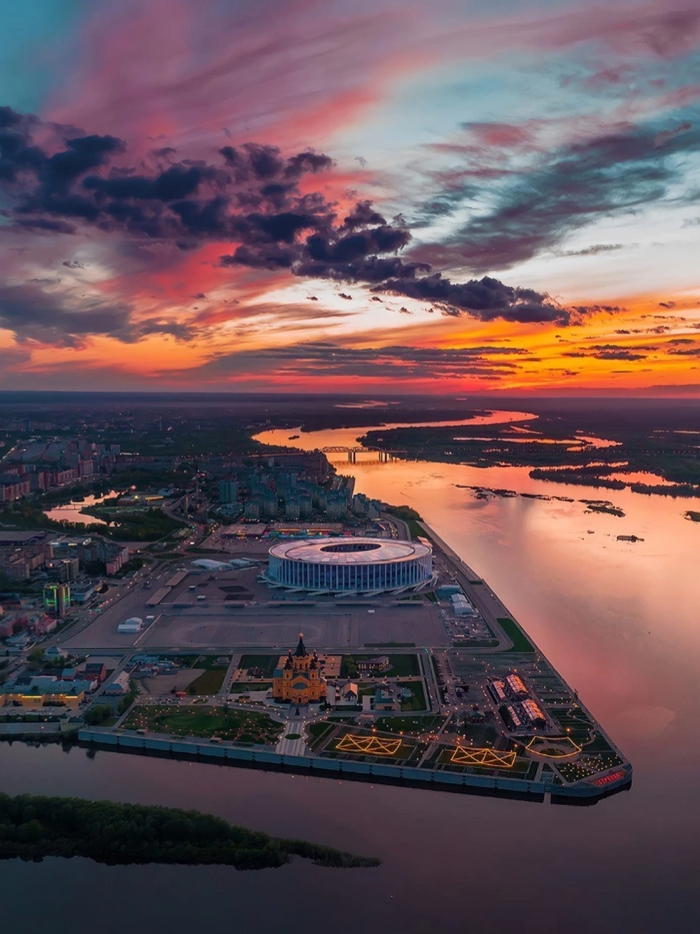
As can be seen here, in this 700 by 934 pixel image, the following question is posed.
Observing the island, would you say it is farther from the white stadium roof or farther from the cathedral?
the white stadium roof

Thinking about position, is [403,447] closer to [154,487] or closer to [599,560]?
[154,487]

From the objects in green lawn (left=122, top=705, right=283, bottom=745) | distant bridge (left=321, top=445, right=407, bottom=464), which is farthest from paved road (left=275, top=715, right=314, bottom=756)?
distant bridge (left=321, top=445, right=407, bottom=464)

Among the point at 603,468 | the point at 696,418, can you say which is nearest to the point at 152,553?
the point at 603,468

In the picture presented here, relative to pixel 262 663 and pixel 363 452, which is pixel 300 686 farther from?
pixel 363 452

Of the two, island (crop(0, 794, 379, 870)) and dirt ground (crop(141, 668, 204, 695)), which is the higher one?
dirt ground (crop(141, 668, 204, 695))

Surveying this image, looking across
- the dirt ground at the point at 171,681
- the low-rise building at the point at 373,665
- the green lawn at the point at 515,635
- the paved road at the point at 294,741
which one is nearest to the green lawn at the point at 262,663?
the dirt ground at the point at 171,681
